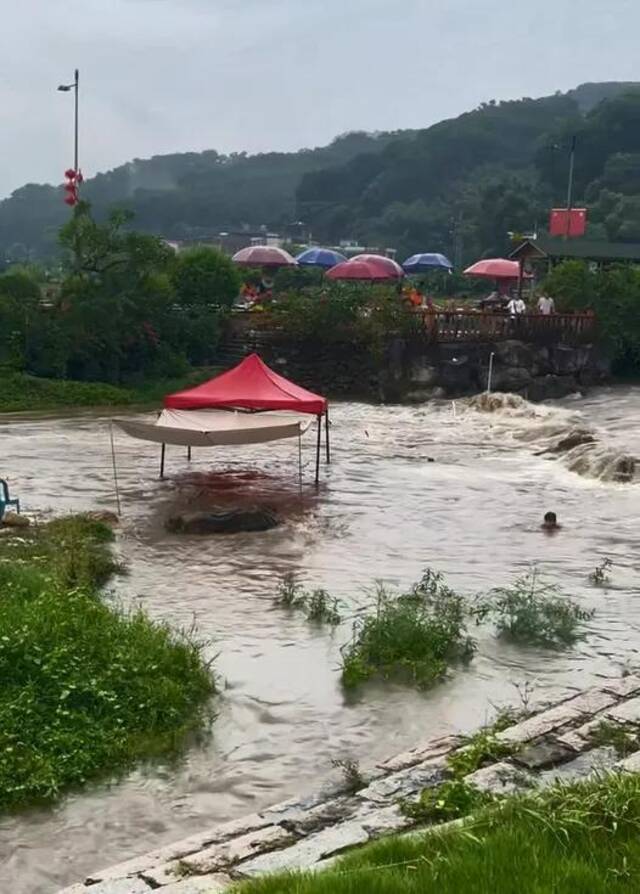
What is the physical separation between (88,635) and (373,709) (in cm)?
237

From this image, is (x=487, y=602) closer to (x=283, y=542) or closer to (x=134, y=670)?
(x=283, y=542)

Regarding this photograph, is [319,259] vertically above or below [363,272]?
above

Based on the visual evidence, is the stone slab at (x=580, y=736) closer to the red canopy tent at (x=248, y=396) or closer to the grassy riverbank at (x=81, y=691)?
the grassy riverbank at (x=81, y=691)

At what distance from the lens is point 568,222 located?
1999 inches

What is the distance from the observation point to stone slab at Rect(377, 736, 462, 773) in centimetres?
716

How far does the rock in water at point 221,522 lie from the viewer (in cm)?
1540

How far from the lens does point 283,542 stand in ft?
49.4

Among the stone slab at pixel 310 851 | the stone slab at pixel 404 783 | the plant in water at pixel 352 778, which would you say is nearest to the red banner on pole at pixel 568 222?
the plant in water at pixel 352 778

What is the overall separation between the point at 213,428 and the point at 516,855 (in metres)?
12.5

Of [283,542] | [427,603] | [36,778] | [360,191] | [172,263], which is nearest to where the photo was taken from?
[36,778]

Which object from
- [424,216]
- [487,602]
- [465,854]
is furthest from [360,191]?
[465,854]

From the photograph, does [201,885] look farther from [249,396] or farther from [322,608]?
[249,396]

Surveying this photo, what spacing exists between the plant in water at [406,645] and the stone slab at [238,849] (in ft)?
11.6

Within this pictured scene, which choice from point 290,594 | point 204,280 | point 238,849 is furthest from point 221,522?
point 204,280
